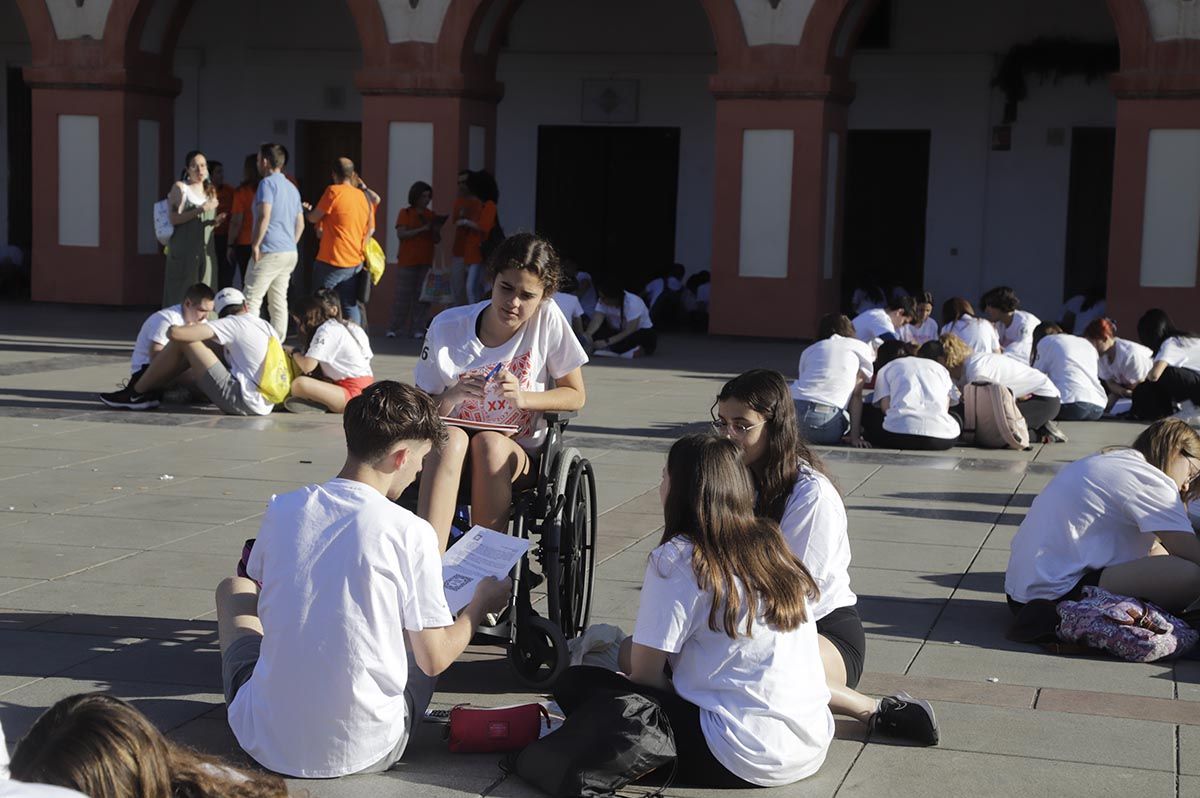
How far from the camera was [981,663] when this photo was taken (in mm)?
5445

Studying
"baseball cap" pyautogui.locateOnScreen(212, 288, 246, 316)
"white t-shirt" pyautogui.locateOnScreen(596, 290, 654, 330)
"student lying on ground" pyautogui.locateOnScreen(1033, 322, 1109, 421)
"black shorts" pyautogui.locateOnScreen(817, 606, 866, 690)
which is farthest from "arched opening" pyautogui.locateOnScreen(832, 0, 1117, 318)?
"black shorts" pyautogui.locateOnScreen(817, 606, 866, 690)

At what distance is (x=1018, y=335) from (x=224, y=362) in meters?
6.28

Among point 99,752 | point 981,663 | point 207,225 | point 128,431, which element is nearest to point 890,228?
point 207,225

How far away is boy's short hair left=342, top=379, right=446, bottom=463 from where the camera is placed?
402 cm

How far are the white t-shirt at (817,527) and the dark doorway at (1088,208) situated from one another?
1612 cm

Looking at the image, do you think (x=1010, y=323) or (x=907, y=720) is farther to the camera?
(x=1010, y=323)

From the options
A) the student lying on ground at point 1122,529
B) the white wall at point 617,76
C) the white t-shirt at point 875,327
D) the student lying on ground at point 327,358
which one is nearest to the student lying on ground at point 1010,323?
the white t-shirt at point 875,327

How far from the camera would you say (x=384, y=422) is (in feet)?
13.2

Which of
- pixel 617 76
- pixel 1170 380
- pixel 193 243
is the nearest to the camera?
pixel 1170 380

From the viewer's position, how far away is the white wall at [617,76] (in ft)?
69.5

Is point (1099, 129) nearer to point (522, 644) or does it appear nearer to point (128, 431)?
point (128, 431)

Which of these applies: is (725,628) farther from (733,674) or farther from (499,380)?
(499,380)

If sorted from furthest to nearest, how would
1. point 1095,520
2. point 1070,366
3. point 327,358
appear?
point 1070,366 → point 327,358 → point 1095,520

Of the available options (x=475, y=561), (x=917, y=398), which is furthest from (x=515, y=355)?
(x=917, y=398)
